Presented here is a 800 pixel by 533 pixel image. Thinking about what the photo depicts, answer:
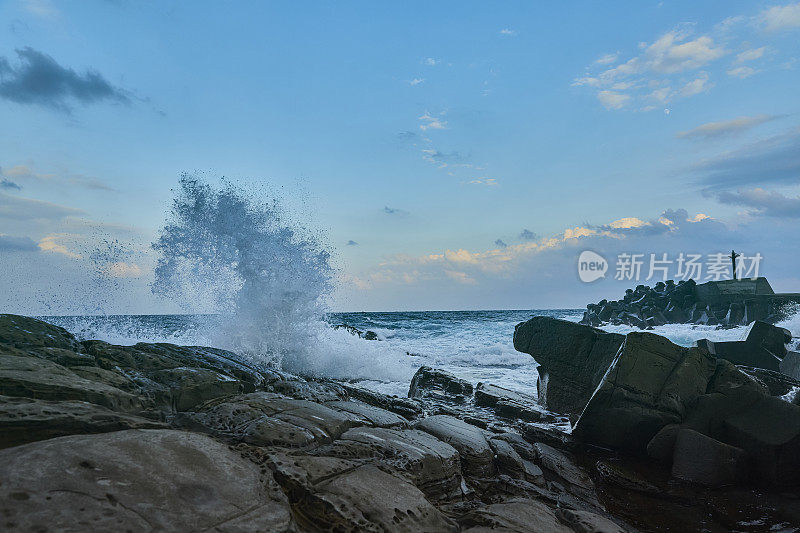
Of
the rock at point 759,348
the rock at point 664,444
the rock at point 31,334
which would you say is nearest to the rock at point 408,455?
the rock at point 664,444

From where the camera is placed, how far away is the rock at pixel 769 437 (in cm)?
476

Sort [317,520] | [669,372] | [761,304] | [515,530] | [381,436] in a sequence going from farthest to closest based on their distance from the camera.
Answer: [761,304]
[669,372]
[381,436]
[515,530]
[317,520]

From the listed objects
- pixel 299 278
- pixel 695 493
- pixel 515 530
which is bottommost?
pixel 695 493

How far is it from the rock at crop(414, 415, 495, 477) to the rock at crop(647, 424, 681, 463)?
2.33 metres

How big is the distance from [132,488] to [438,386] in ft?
24.9

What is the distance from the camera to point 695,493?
4582 mm

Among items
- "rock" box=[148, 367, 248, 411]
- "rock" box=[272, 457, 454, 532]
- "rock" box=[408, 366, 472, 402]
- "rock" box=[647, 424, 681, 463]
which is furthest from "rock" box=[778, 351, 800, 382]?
"rock" box=[148, 367, 248, 411]

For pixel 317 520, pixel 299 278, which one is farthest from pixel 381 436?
pixel 299 278

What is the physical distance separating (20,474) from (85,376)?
9.47 feet

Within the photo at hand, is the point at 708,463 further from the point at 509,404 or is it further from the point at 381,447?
the point at 381,447

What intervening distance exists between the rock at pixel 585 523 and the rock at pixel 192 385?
13.5ft

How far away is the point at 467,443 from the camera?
4.65 metres

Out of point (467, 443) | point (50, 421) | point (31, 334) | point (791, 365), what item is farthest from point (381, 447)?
point (791, 365)

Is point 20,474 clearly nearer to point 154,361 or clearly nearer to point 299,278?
point 154,361
